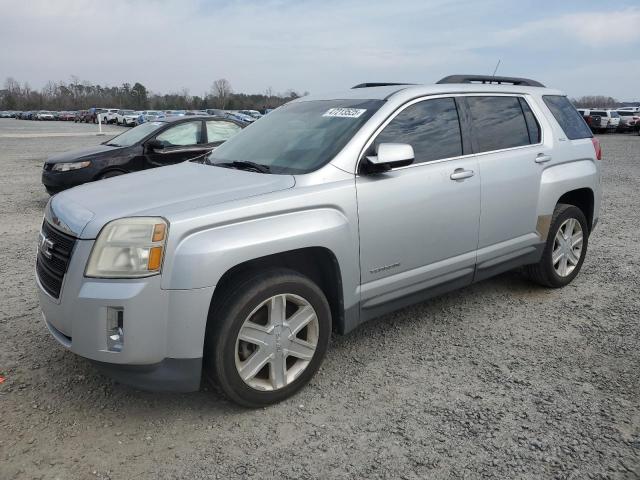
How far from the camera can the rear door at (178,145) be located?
874 centimetres

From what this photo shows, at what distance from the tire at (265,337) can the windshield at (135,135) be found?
22.1ft

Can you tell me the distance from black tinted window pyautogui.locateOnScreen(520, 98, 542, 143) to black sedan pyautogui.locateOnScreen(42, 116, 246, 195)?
17.7ft

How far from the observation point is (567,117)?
4.91 meters

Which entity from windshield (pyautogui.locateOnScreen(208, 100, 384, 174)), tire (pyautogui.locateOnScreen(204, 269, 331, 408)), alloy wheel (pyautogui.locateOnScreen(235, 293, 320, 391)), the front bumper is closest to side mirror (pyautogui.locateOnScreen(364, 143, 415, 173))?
windshield (pyautogui.locateOnScreen(208, 100, 384, 174))

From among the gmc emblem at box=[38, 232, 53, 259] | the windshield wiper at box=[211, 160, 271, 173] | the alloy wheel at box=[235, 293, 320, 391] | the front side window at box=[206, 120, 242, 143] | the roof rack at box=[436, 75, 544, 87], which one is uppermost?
the roof rack at box=[436, 75, 544, 87]

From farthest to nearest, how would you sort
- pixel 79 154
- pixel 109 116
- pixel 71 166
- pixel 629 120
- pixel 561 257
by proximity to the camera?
1. pixel 109 116
2. pixel 629 120
3. pixel 79 154
4. pixel 71 166
5. pixel 561 257

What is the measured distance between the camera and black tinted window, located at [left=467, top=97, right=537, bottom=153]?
13.5ft

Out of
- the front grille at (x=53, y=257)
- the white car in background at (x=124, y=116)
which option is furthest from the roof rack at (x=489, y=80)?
the white car in background at (x=124, y=116)

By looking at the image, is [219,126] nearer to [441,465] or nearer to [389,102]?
[389,102]

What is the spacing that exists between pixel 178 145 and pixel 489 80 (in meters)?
5.71

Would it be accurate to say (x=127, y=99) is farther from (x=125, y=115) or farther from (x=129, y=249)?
(x=129, y=249)

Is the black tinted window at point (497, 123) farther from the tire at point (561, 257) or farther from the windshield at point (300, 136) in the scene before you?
the windshield at point (300, 136)

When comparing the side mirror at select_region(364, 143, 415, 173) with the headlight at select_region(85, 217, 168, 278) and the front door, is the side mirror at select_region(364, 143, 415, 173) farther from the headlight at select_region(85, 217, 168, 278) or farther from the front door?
the headlight at select_region(85, 217, 168, 278)

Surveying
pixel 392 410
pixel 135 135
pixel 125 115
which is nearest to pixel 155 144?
pixel 135 135
